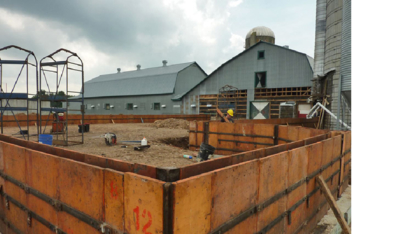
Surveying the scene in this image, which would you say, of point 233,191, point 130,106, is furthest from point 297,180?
point 130,106

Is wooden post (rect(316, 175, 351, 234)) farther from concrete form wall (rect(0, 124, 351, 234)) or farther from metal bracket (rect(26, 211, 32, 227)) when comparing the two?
metal bracket (rect(26, 211, 32, 227))

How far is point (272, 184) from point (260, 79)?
24.5 m

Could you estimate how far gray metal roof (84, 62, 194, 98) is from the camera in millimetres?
37481

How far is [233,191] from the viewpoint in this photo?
9.90ft

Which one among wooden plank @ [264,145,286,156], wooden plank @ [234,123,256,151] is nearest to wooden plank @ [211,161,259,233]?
wooden plank @ [264,145,286,156]

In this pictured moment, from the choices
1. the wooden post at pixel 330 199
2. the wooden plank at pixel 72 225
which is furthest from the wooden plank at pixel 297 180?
the wooden plank at pixel 72 225

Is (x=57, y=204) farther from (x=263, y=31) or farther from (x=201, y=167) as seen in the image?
(x=263, y=31)

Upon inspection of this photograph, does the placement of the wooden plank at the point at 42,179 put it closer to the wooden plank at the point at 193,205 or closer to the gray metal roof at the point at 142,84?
the wooden plank at the point at 193,205

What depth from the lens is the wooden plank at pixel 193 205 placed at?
223cm

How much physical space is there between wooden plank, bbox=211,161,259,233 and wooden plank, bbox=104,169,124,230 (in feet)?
3.39

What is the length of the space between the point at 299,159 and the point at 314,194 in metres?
1.48

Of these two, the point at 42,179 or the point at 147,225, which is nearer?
the point at 147,225

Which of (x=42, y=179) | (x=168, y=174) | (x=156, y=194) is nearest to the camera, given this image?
(x=156, y=194)
